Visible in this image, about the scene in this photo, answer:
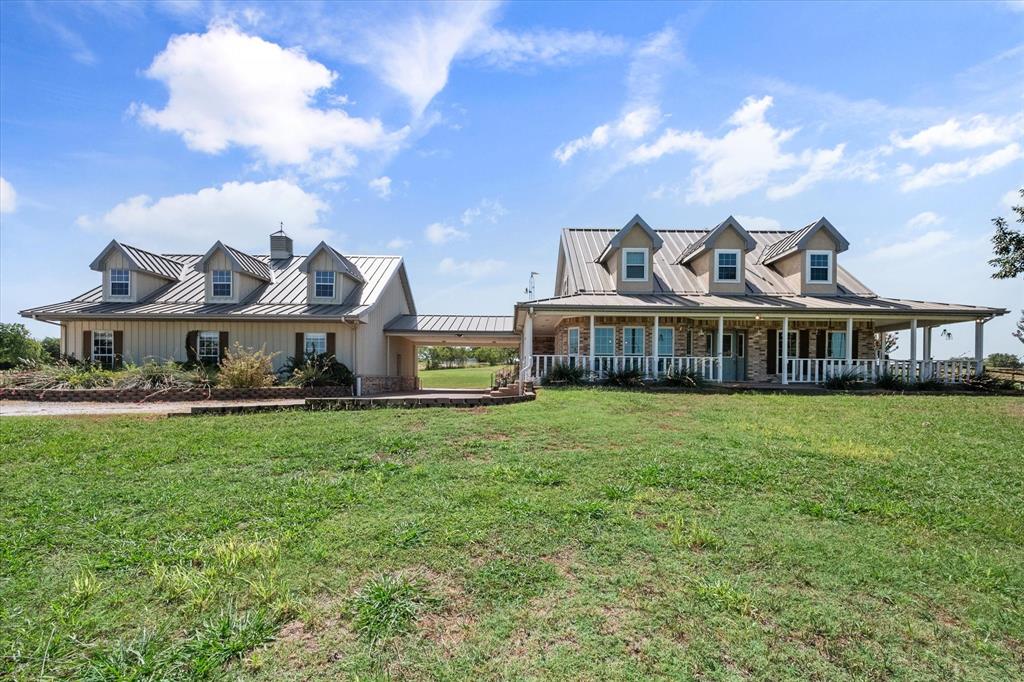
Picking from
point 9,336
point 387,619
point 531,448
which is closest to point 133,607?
point 387,619

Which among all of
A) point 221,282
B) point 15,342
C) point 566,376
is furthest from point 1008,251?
point 15,342

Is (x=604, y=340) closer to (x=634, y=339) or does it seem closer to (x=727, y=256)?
(x=634, y=339)

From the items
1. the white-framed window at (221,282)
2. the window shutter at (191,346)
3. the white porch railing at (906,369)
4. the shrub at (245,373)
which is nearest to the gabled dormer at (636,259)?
the white porch railing at (906,369)

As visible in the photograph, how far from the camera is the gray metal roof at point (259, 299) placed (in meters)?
17.9

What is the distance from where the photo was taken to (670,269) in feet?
66.7

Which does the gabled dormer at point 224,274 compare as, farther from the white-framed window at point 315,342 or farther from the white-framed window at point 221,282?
the white-framed window at point 315,342

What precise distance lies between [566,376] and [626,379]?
188 centimetres

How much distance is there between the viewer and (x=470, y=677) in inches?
109

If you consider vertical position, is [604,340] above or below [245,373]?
above

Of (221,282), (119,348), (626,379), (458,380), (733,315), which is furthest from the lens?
(458,380)

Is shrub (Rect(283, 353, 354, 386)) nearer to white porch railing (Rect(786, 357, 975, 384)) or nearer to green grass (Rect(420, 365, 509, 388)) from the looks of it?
green grass (Rect(420, 365, 509, 388))

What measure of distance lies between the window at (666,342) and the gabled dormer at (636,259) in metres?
1.71

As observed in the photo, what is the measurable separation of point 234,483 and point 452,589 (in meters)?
3.52

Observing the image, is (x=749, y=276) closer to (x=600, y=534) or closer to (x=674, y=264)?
(x=674, y=264)
